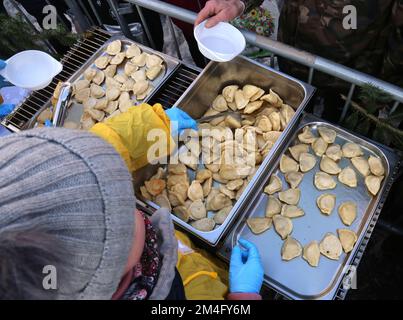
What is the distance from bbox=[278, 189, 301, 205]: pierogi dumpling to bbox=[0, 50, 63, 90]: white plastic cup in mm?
1523

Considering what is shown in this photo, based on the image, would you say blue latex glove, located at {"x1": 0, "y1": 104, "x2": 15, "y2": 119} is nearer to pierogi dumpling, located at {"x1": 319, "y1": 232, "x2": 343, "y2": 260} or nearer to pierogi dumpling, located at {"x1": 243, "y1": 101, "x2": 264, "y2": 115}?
pierogi dumpling, located at {"x1": 243, "y1": 101, "x2": 264, "y2": 115}

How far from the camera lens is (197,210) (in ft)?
5.98

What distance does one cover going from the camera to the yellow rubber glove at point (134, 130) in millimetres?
1617

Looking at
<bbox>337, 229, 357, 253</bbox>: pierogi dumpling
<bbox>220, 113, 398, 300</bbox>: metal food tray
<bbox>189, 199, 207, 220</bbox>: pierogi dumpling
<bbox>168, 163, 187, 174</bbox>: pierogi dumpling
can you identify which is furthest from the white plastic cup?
<bbox>337, 229, 357, 253</bbox>: pierogi dumpling

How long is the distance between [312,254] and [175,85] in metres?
1.32

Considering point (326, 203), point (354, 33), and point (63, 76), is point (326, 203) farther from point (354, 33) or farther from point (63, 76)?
point (63, 76)

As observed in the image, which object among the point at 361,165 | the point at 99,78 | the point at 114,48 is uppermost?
the point at 114,48

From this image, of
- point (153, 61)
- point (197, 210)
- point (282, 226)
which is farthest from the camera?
point (153, 61)

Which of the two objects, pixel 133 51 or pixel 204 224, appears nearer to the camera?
pixel 204 224

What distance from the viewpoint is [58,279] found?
2.52 feet

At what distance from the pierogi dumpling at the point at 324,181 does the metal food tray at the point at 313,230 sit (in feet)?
0.09

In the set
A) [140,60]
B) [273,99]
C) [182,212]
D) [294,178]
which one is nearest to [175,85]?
[140,60]

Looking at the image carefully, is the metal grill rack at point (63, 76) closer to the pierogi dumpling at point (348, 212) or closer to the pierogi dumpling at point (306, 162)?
the pierogi dumpling at point (306, 162)

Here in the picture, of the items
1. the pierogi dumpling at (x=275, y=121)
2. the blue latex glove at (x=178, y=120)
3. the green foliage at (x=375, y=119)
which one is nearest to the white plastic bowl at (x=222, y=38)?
the blue latex glove at (x=178, y=120)
